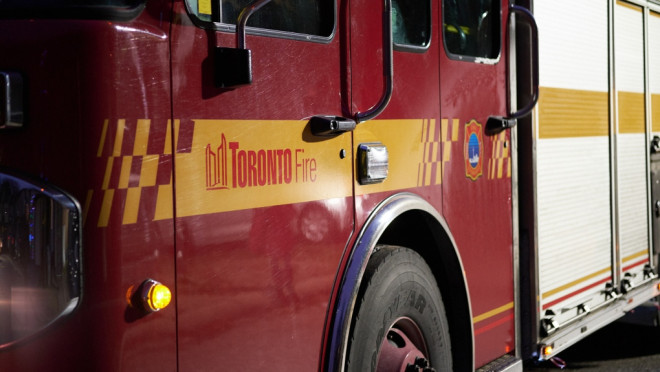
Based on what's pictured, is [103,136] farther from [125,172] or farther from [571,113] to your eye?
[571,113]

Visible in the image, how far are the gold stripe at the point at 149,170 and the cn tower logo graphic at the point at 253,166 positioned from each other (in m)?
0.20

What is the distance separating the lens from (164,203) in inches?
93.6

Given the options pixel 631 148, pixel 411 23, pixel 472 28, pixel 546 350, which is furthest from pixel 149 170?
pixel 631 148

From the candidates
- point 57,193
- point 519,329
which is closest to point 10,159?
point 57,193

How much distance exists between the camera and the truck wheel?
322 cm

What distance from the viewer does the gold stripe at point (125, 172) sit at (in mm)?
2266

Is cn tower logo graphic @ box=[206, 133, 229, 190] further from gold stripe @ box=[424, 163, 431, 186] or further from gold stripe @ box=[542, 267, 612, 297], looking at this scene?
gold stripe @ box=[542, 267, 612, 297]

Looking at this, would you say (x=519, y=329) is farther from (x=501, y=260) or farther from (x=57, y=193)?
(x=57, y=193)

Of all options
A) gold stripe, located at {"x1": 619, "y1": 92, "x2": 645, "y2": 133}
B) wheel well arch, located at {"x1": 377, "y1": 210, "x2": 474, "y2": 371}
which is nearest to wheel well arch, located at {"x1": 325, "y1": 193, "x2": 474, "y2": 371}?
wheel well arch, located at {"x1": 377, "y1": 210, "x2": 474, "y2": 371}

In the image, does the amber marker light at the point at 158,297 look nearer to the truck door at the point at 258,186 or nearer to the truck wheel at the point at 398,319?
the truck door at the point at 258,186

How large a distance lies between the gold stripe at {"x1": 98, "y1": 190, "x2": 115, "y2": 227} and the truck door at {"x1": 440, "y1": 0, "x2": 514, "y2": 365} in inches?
72.7

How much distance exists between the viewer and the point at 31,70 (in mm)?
2207

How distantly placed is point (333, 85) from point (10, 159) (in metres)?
1.20

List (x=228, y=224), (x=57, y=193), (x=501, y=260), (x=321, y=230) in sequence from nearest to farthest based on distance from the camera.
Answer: (x=57, y=193) → (x=228, y=224) → (x=321, y=230) → (x=501, y=260)
